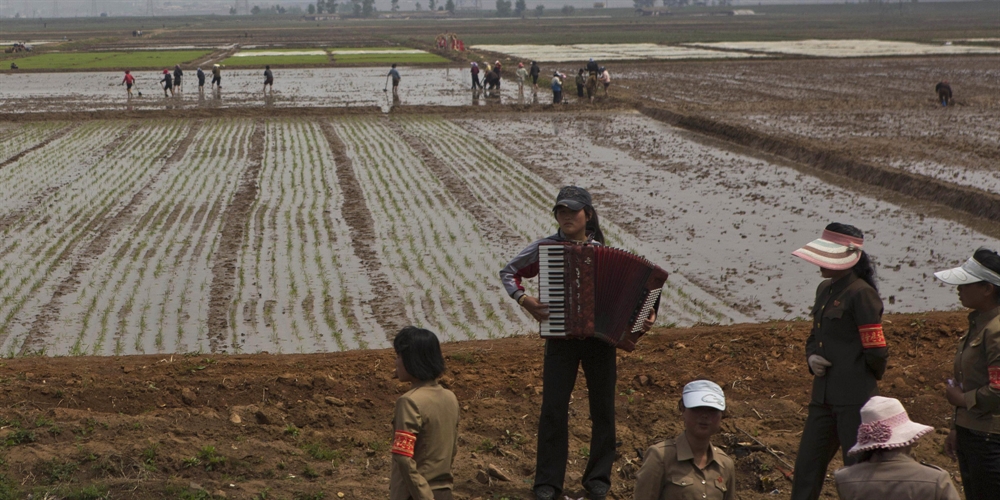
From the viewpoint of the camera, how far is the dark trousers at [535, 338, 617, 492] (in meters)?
4.93

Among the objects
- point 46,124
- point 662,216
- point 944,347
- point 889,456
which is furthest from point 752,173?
point 46,124

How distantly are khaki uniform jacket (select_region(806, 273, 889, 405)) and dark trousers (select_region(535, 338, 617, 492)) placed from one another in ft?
3.41

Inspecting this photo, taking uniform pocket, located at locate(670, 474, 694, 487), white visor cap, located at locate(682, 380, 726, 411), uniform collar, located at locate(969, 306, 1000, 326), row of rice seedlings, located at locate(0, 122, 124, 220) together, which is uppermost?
uniform collar, located at locate(969, 306, 1000, 326)

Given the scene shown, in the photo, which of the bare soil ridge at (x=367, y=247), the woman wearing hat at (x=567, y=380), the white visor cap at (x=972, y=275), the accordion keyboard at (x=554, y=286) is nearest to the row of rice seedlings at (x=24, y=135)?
the bare soil ridge at (x=367, y=247)

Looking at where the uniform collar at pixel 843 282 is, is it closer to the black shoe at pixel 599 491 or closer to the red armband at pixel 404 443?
the black shoe at pixel 599 491

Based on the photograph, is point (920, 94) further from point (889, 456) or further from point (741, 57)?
point (889, 456)

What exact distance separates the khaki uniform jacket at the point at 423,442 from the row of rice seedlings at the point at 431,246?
5.80 m

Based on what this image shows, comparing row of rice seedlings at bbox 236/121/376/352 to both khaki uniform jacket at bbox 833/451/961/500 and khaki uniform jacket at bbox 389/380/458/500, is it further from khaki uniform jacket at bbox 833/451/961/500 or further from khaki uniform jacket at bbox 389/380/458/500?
khaki uniform jacket at bbox 833/451/961/500

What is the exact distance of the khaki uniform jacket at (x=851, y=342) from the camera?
4363mm

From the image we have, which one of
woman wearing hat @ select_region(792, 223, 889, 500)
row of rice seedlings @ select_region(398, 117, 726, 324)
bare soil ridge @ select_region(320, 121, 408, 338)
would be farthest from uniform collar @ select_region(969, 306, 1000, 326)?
bare soil ridge @ select_region(320, 121, 408, 338)

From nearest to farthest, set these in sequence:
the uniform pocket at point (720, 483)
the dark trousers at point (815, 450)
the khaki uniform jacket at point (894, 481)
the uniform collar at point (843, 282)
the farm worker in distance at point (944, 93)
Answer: the khaki uniform jacket at point (894, 481), the uniform pocket at point (720, 483), the uniform collar at point (843, 282), the dark trousers at point (815, 450), the farm worker in distance at point (944, 93)

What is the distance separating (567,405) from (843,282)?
4.85 ft

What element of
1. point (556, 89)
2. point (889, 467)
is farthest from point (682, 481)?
point (556, 89)

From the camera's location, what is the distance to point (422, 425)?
3.91m
